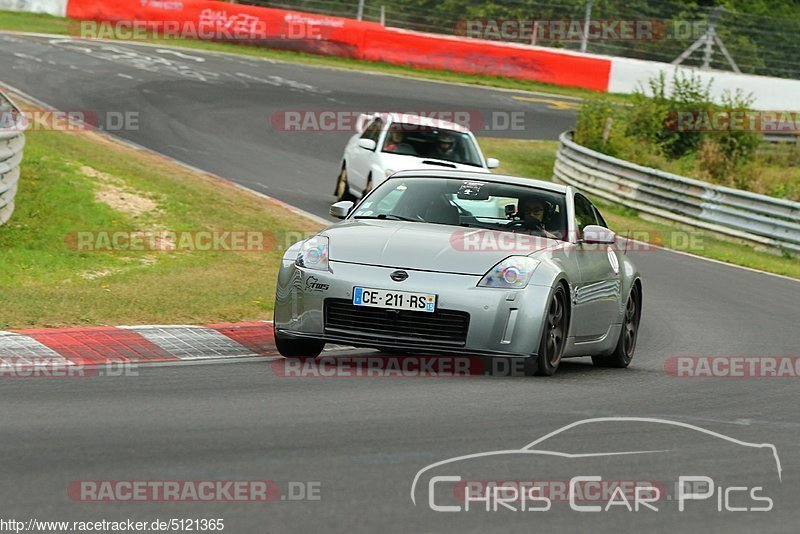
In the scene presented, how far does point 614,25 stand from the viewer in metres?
40.4

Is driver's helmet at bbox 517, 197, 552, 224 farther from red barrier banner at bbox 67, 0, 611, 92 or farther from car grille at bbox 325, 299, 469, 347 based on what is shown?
red barrier banner at bbox 67, 0, 611, 92

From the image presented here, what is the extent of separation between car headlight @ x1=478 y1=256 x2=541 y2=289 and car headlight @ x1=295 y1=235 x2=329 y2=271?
106 centimetres

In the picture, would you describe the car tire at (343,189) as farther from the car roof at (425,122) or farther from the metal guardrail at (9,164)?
the metal guardrail at (9,164)

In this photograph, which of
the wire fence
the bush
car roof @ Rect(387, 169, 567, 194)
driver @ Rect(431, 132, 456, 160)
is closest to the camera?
car roof @ Rect(387, 169, 567, 194)

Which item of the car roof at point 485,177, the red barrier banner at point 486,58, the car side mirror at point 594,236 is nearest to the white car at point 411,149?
the car roof at point 485,177

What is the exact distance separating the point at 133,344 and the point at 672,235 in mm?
16102

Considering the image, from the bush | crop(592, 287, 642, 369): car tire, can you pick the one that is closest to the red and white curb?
crop(592, 287, 642, 369): car tire

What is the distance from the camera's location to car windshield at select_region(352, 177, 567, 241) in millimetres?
10312

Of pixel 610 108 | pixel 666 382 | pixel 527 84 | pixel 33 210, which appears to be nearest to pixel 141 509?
pixel 666 382

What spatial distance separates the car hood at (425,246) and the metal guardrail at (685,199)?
14663mm

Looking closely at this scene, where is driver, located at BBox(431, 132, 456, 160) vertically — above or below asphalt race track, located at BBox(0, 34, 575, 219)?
A: above

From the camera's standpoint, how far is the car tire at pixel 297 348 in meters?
9.70

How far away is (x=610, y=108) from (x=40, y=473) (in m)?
27.1

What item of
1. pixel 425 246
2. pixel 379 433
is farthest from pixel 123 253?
pixel 379 433
